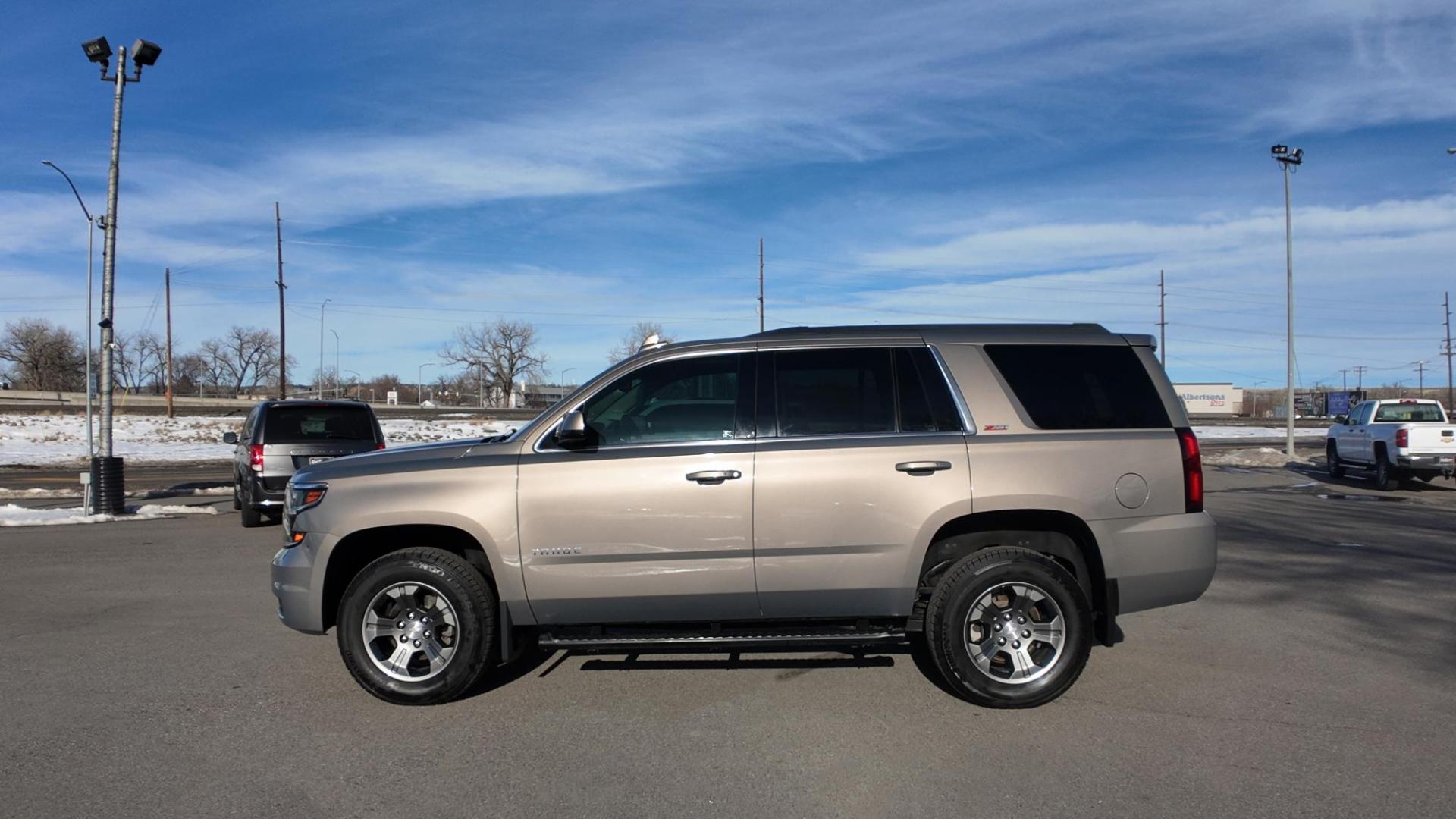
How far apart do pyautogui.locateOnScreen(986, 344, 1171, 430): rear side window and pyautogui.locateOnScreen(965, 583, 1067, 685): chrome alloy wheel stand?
94 cm

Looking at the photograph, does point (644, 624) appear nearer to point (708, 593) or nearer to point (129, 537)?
point (708, 593)

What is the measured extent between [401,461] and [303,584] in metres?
0.85

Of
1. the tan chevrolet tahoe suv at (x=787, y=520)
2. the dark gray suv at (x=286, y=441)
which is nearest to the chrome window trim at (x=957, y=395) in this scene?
the tan chevrolet tahoe suv at (x=787, y=520)

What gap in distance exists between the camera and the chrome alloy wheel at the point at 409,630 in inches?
202

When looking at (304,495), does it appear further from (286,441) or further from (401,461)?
(286,441)

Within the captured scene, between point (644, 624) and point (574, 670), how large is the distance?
36.2 inches

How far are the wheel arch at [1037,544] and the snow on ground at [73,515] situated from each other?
13236mm

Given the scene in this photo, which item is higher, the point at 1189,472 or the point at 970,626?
the point at 1189,472

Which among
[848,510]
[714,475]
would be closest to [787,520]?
[848,510]

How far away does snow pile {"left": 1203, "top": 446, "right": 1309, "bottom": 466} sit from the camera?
25.9 m

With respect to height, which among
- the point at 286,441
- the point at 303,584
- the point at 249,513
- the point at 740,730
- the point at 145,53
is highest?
the point at 145,53

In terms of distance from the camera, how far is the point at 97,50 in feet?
49.2

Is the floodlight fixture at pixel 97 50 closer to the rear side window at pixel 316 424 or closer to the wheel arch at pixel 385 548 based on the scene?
the rear side window at pixel 316 424

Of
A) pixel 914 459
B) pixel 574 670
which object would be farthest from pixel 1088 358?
pixel 574 670
